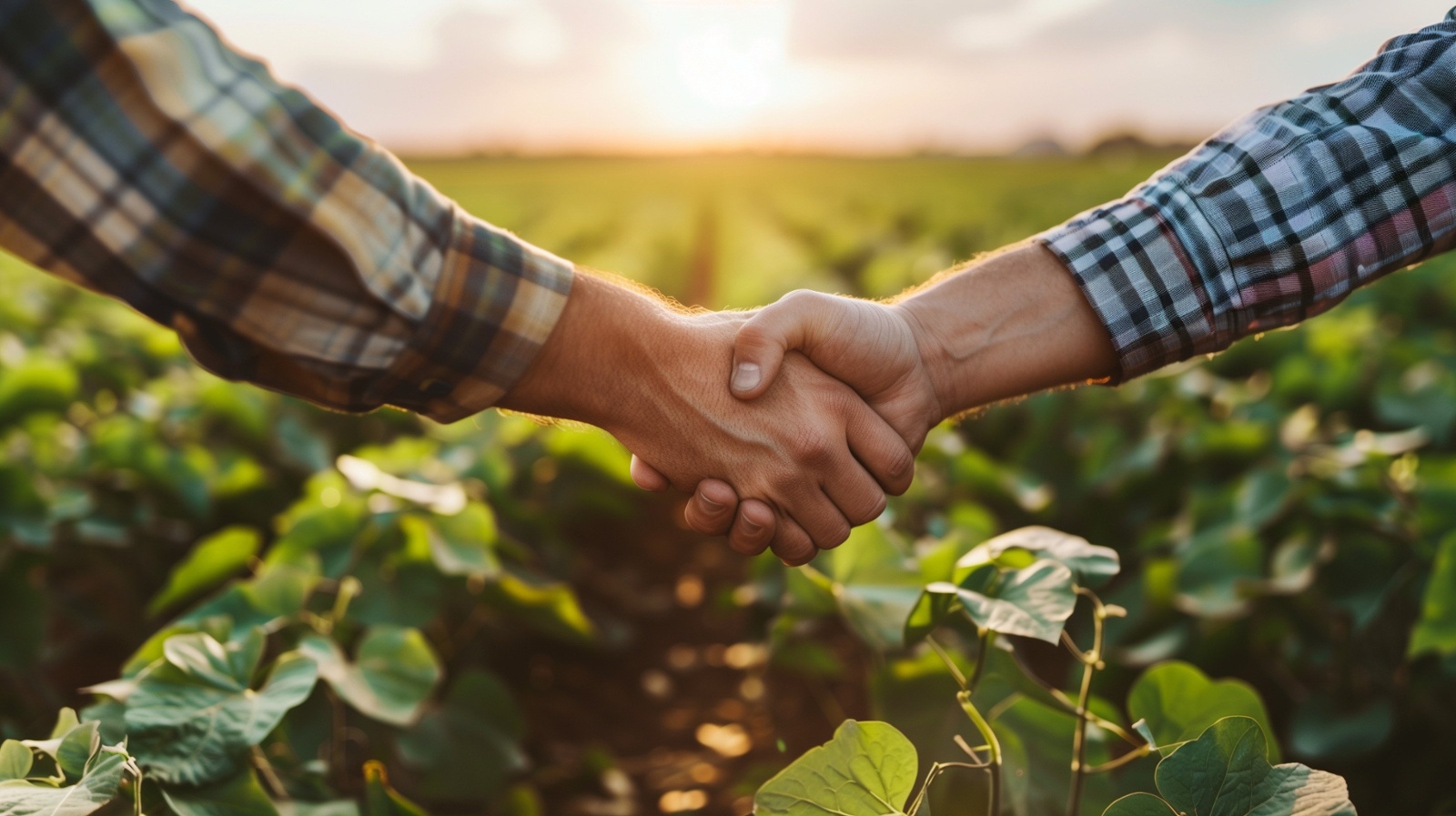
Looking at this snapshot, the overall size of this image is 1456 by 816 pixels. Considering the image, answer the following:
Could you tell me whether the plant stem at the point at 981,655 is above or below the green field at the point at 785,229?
above

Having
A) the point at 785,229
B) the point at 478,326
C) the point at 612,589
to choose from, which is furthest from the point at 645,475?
the point at 785,229

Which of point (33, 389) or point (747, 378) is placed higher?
point (747, 378)

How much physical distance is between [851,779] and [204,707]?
2.22ft

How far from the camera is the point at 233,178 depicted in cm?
119

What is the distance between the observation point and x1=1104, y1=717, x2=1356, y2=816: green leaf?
2.81ft

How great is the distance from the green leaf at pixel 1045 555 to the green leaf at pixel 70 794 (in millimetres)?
859

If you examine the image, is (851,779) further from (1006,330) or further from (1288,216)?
(1288,216)

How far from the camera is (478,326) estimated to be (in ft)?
4.68

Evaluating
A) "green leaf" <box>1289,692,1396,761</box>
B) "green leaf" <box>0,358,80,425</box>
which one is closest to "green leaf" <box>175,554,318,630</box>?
"green leaf" <box>1289,692,1396,761</box>

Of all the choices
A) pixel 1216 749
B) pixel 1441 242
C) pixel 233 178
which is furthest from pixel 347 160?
pixel 1441 242

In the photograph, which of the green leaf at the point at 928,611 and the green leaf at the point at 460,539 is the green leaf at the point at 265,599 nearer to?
the green leaf at the point at 460,539

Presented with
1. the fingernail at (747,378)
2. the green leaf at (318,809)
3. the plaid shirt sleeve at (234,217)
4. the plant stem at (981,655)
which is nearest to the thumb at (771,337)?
the fingernail at (747,378)

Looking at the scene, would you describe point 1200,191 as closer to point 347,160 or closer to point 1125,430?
point 347,160

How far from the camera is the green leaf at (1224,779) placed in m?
0.86
